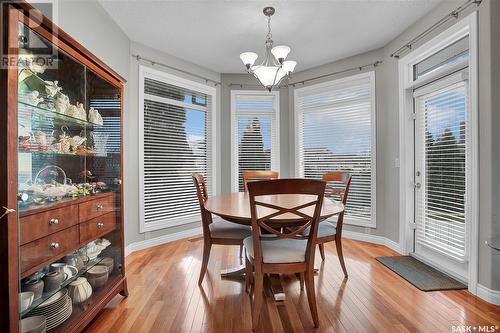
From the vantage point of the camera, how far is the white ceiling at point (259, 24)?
251cm

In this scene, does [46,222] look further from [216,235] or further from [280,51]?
[280,51]

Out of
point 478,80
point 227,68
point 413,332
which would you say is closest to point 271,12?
point 227,68

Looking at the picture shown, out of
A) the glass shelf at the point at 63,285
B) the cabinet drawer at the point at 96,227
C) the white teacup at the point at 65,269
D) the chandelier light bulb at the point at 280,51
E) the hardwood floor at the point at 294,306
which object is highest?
the chandelier light bulb at the point at 280,51

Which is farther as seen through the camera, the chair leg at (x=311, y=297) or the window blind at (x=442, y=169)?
the window blind at (x=442, y=169)

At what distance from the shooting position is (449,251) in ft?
8.13

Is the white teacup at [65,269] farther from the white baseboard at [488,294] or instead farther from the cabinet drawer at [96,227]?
the white baseboard at [488,294]

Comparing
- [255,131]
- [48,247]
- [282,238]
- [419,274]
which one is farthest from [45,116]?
[419,274]

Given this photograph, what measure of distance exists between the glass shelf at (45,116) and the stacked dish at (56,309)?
1.04 meters

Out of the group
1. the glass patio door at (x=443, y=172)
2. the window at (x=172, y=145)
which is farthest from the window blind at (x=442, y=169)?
the window at (x=172, y=145)

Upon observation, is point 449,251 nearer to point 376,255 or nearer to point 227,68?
point 376,255

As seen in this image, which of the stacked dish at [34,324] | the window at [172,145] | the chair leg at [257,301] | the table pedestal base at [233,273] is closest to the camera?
the stacked dish at [34,324]

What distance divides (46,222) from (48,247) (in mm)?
137

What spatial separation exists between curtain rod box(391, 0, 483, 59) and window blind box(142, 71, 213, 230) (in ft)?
9.19

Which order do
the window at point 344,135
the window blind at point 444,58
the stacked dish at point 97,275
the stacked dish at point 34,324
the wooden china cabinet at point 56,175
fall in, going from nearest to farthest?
1. the wooden china cabinet at point 56,175
2. the stacked dish at point 34,324
3. the stacked dish at point 97,275
4. the window blind at point 444,58
5. the window at point 344,135
